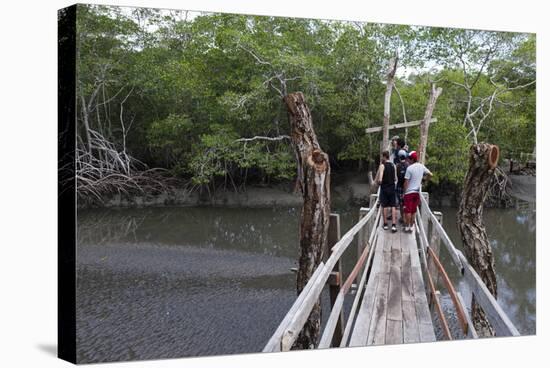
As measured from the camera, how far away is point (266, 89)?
5.49m

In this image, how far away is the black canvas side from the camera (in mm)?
3828

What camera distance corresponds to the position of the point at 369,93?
5586 millimetres

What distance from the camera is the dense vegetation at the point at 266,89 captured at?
14.4 feet

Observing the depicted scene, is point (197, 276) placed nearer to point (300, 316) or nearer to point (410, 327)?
point (410, 327)

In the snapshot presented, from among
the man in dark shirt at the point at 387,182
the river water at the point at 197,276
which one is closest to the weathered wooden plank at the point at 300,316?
the river water at the point at 197,276

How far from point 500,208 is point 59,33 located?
14.2ft

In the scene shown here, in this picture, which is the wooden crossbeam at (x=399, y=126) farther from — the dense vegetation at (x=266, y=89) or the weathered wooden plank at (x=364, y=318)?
the weathered wooden plank at (x=364, y=318)

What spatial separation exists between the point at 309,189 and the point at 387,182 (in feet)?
4.71

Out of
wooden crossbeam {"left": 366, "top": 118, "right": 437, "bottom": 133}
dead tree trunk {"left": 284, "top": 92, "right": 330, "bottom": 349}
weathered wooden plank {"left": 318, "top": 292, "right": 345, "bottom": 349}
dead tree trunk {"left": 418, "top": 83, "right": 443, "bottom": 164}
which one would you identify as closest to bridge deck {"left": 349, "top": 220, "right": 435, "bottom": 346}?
dead tree trunk {"left": 284, "top": 92, "right": 330, "bottom": 349}

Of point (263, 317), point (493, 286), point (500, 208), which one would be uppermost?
point (500, 208)

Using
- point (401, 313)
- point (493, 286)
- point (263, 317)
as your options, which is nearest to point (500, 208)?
point (493, 286)

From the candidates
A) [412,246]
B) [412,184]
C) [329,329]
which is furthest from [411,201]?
[329,329]

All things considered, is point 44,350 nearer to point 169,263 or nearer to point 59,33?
point 169,263

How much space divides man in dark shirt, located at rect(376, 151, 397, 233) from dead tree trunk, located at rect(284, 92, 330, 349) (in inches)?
46.8
